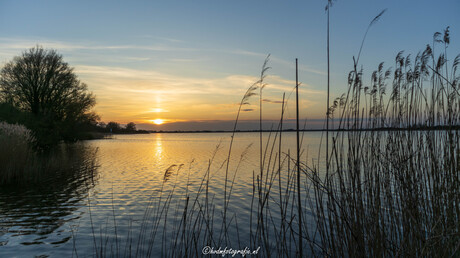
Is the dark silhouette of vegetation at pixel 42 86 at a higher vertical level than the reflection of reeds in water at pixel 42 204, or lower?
higher

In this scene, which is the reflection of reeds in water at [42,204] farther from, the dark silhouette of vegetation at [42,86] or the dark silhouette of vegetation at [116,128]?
the dark silhouette of vegetation at [116,128]

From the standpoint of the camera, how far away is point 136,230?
23.9ft

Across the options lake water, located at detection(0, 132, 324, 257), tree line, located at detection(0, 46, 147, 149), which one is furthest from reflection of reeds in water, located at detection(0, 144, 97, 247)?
tree line, located at detection(0, 46, 147, 149)

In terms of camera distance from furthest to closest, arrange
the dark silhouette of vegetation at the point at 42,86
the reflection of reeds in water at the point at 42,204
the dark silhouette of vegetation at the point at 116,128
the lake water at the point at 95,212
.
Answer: the dark silhouette of vegetation at the point at 116,128 < the dark silhouette of vegetation at the point at 42,86 < the reflection of reeds in water at the point at 42,204 < the lake water at the point at 95,212

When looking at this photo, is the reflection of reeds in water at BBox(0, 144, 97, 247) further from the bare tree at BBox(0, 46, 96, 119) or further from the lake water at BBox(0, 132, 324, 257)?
Answer: the bare tree at BBox(0, 46, 96, 119)

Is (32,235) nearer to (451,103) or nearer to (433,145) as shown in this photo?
(433,145)

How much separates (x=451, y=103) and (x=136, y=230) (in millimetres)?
6891

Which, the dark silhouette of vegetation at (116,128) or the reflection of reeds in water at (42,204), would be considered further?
the dark silhouette of vegetation at (116,128)

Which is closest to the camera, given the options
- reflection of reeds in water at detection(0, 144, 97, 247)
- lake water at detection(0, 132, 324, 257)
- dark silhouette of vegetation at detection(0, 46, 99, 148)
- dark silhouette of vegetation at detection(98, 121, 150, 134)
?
lake water at detection(0, 132, 324, 257)

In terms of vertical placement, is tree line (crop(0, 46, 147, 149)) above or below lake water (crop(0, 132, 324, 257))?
above

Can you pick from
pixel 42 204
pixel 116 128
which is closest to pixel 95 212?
pixel 42 204

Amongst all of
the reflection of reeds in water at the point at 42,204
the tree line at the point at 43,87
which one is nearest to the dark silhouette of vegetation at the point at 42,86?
the tree line at the point at 43,87

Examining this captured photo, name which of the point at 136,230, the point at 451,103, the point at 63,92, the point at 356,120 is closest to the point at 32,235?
the point at 136,230

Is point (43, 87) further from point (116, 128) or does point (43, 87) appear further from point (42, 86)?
point (116, 128)
